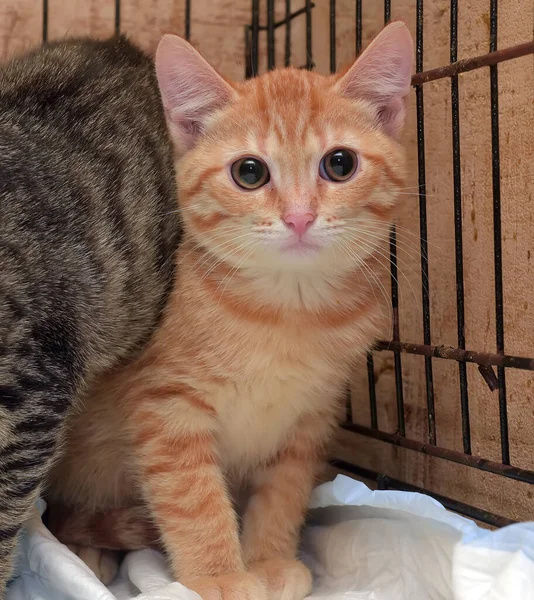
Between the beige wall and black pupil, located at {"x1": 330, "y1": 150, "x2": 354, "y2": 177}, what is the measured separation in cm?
30

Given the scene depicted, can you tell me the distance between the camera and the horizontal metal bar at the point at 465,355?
1.09m

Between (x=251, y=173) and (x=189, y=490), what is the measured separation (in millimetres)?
522

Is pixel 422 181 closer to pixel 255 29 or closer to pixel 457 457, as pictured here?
pixel 457 457

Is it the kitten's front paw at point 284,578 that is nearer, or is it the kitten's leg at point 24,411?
the kitten's leg at point 24,411

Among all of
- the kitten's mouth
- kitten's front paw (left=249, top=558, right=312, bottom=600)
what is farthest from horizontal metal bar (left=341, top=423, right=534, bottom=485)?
the kitten's mouth

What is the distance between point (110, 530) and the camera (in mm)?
1264

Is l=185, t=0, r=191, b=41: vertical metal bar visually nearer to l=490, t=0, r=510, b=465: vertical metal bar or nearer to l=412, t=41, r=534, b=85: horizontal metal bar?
l=412, t=41, r=534, b=85: horizontal metal bar

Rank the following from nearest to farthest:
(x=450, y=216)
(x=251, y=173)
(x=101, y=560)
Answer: (x=251, y=173), (x=101, y=560), (x=450, y=216)

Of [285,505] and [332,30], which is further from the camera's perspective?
[332,30]

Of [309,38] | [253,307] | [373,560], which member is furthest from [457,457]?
[309,38]

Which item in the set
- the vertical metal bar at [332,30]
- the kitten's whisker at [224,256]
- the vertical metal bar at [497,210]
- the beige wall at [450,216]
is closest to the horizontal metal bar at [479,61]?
the vertical metal bar at [497,210]

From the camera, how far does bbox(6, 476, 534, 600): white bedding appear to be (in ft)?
3.05

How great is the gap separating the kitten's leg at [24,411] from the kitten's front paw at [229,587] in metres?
0.27

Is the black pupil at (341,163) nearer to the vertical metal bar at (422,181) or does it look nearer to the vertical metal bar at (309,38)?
the vertical metal bar at (422,181)
